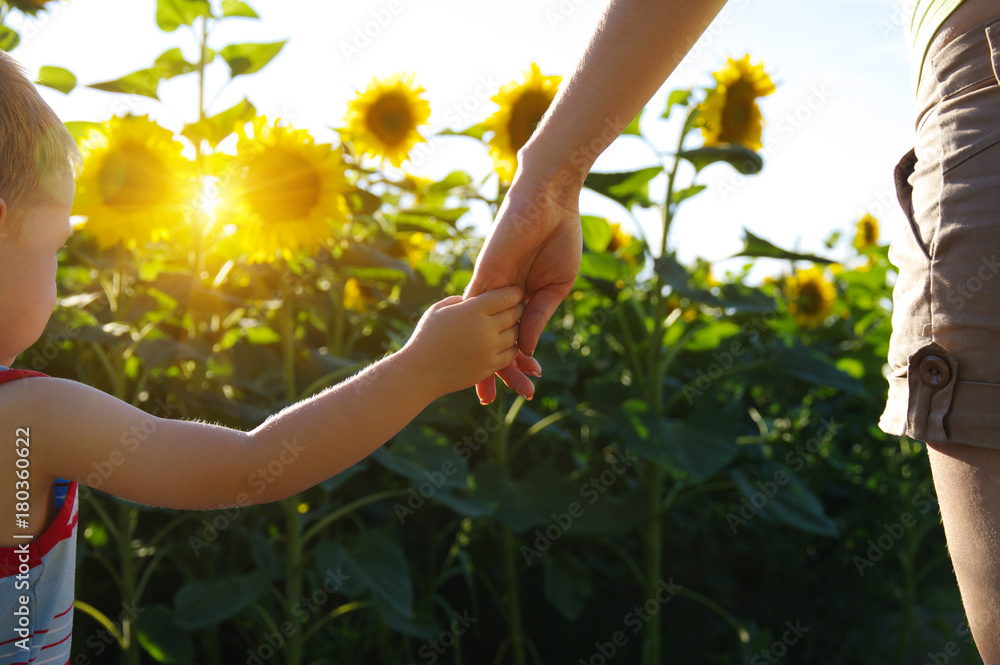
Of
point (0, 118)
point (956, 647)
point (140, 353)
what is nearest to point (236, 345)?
point (140, 353)

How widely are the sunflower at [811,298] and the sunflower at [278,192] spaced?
234 cm

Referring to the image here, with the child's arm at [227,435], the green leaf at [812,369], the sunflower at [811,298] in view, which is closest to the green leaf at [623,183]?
the green leaf at [812,369]

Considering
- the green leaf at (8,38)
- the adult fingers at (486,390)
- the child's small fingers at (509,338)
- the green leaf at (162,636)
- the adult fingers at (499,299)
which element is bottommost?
the green leaf at (162,636)

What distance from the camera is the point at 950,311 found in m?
0.76

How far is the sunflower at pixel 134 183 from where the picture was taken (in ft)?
6.23

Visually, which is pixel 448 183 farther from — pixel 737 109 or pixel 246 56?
pixel 737 109

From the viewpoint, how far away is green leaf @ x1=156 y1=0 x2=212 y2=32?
80.1 inches

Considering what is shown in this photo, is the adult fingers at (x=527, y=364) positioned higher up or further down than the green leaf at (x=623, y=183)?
further down

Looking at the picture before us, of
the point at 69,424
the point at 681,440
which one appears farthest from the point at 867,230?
the point at 69,424

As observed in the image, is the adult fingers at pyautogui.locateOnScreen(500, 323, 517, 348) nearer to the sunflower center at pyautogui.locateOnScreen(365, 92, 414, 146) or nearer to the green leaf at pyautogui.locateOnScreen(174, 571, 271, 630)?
the green leaf at pyautogui.locateOnScreen(174, 571, 271, 630)

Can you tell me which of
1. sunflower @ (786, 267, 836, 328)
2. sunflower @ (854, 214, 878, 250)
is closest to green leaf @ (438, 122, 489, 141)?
sunflower @ (786, 267, 836, 328)

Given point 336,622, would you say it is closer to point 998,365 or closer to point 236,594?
point 236,594

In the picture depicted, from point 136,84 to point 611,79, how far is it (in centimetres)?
147

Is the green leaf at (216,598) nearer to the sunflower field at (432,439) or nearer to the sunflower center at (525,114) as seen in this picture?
the sunflower field at (432,439)
